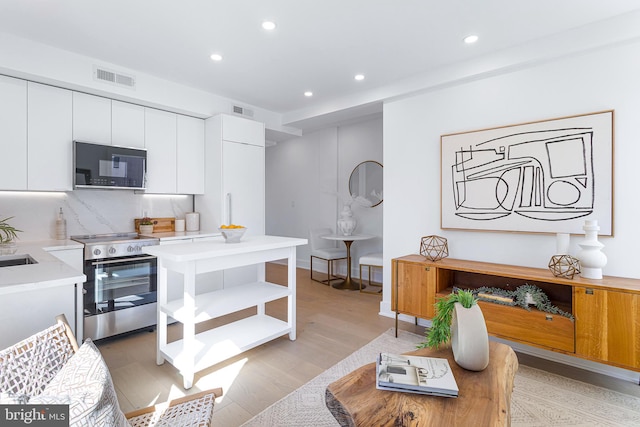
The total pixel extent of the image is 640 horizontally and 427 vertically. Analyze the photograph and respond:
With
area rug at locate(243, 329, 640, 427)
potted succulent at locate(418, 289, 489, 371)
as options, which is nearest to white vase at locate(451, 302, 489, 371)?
potted succulent at locate(418, 289, 489, 371)

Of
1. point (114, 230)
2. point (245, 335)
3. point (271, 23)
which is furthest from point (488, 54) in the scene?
point (114, 230)

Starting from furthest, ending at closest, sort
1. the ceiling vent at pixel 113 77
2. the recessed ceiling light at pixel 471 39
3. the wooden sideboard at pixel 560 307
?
1. the ceiling vent at pixel 113 77
2. the recessed ceiling light at pixel 471 39
3. the wooden sideboard at pixel 560 307

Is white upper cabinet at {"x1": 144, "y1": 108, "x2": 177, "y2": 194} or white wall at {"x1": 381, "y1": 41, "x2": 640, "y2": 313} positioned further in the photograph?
white upper cabinet at {"x1": 144, "y1": 108, "x2": 177, "y2": 194}

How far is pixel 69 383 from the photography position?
0.92m

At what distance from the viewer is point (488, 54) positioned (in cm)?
292

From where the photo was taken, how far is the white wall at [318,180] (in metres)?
5.27

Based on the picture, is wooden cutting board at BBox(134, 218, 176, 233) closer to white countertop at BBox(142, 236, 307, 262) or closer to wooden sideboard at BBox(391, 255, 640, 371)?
white countertop at BBox(142, 236, 307, 262)

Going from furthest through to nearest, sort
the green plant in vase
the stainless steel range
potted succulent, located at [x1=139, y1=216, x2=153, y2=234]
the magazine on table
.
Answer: potted succulent, located at [x1=139, y1=216, x2=153, y2=234] → the stainless steel range → the green plant in vase → the magazine on table

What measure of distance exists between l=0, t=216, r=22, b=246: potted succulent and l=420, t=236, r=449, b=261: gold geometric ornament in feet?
12.3

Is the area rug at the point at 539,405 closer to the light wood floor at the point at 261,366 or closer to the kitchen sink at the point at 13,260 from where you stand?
the light wood floor at the point at 261,366

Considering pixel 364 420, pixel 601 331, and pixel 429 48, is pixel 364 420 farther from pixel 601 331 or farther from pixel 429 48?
pixel 429 48

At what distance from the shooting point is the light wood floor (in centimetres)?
215

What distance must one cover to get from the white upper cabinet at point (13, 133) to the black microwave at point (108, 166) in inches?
14.9

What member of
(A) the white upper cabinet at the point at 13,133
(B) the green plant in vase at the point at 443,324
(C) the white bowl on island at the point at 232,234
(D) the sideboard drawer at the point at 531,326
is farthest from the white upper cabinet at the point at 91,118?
(D) the sideboard drawer at the point at 531,326
